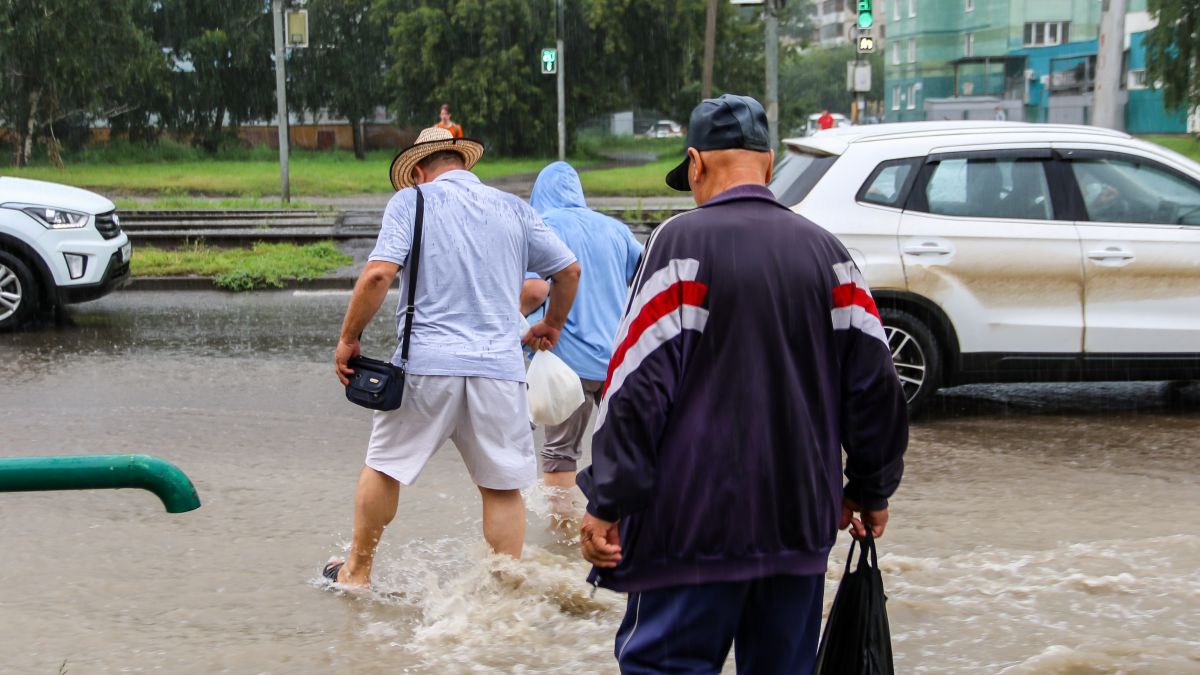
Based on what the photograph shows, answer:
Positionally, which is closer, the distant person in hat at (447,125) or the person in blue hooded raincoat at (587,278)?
the distant person in hat at (447,125)

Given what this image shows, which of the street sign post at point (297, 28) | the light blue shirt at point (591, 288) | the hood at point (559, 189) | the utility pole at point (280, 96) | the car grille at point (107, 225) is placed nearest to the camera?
the light blue shirt at point (591, 288)

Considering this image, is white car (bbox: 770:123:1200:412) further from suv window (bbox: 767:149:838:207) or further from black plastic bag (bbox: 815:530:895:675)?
black plastic bag (bbox: 815:530:895:675)

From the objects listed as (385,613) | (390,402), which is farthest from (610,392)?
(385,613)

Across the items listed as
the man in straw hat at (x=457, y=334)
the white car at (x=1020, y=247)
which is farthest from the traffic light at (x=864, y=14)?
the man in straw hat at (x=457, y=334)

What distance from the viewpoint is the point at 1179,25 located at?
33.0m

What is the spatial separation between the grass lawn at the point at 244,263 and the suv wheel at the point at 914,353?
7.78m

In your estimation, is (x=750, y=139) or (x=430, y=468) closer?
(x=750, y=139)

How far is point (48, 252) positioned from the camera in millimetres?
11023

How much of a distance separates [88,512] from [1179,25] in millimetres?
32627

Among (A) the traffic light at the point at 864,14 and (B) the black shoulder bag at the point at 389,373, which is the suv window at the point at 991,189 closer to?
(B) the black shoulder bag at the point at 389,373

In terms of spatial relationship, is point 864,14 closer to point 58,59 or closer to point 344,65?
point 58,59

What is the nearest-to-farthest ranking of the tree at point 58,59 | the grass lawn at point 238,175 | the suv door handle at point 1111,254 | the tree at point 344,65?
the suv door handle at point 1111,254
the grass lawn at point 238,175
the tree at point 58,59
the tree at point 344,65

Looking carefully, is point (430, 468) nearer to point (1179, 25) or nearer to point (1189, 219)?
point (1189, 219)

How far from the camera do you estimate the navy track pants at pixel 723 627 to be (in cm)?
289
